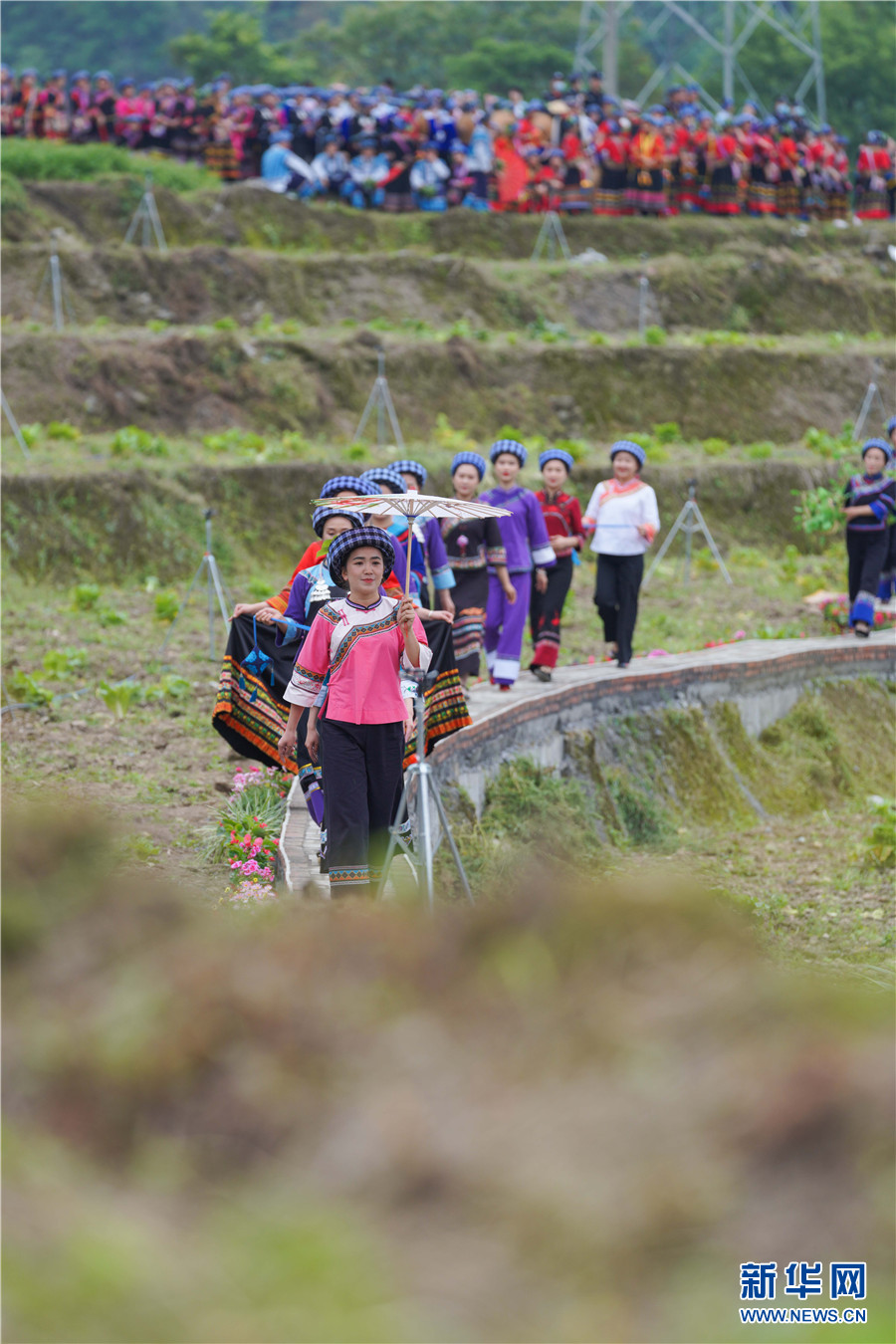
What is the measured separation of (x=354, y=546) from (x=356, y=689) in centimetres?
54

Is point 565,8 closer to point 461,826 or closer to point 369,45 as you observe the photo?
point 369,45

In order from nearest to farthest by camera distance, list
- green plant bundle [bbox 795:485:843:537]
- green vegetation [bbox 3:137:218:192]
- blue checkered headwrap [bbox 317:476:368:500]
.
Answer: blue checkered headwrap [bbox 317:476:368:500] → green plant bundle [bbox 795:485:843:537] → green vegetation [bbox 3:137:218:192]

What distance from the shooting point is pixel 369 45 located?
44156mm

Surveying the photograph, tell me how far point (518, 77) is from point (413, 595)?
125ft

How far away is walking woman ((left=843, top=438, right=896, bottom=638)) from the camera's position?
1209 cm

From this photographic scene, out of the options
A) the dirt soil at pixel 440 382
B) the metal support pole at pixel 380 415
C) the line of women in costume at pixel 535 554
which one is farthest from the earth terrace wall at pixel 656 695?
the dirt soil at pixel 440 382

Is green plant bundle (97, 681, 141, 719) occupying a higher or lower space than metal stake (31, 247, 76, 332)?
lower

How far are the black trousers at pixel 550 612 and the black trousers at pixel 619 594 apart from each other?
282 millimetres

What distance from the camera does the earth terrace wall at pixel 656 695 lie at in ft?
28.3

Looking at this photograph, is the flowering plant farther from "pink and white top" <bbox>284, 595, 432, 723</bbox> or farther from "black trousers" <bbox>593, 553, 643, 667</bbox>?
"black trousers" <bbox>593, 553, 643, 667</bbox>

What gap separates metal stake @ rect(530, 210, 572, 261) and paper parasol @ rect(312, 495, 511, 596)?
1747 cm

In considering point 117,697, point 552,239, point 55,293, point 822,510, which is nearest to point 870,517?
point 822,510

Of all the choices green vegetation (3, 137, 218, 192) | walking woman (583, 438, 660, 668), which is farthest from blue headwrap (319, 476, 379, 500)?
green vegetation (3, 137, 218, 192)

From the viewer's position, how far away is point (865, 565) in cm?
1253
